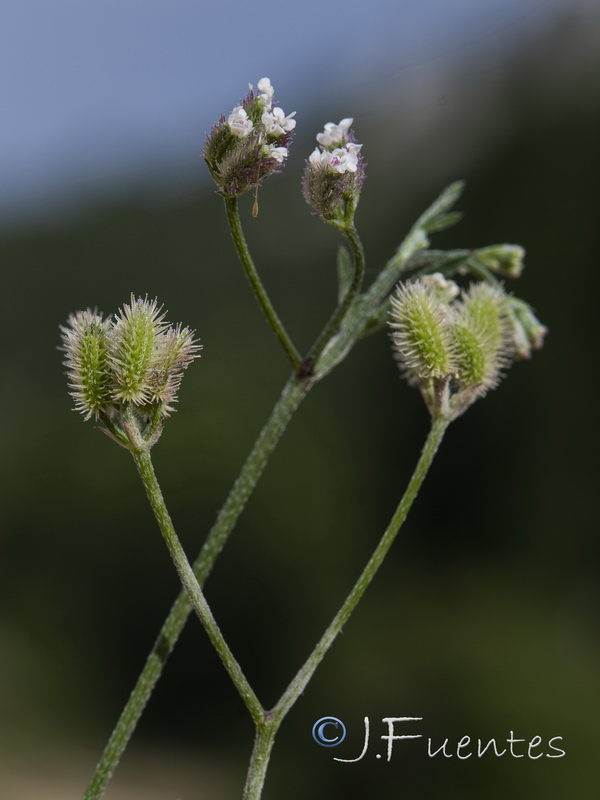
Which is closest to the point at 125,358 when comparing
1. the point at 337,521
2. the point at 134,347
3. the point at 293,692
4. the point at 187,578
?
the point at 134,347

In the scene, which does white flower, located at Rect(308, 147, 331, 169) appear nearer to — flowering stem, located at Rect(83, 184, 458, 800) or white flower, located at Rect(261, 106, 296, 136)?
white flower, located at Rect(261, 106, 296, 136)

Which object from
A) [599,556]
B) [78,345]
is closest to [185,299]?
[599,556]

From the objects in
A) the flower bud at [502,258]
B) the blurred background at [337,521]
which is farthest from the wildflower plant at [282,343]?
the blurred background at [337,521]

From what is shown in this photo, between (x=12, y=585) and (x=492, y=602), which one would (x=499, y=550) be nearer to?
(x=492, y=602)

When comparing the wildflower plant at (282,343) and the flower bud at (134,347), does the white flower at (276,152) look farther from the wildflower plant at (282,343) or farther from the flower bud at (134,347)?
the flower bud at (134,347)

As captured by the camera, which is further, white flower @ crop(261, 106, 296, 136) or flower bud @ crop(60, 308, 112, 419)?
white flower @ crop(261, 106, 296, 136)

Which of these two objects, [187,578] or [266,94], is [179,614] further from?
[266,94]

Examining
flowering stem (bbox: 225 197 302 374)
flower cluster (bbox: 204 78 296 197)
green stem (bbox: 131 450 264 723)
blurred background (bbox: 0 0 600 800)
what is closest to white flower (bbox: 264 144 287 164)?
flower cluster (bbox: 204 78 296 197)
